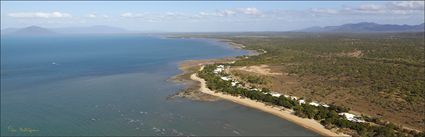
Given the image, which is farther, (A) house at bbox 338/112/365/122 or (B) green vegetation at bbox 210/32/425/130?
(B) green vegetation at bbox 210/32/425/130

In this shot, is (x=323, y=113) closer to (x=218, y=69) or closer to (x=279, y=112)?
(x=279, y=112)

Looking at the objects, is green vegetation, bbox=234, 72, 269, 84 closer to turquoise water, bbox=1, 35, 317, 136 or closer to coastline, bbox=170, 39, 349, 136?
coastline, bbox=170, 39, 349, 136

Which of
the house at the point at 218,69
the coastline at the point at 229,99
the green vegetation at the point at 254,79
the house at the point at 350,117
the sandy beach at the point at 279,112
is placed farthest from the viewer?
the house at the point at 218,69

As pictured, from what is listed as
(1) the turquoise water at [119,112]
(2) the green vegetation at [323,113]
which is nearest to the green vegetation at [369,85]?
(2) the green vegetation at [323,113]

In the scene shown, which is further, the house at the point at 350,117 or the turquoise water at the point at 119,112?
the house at the point at 350,117

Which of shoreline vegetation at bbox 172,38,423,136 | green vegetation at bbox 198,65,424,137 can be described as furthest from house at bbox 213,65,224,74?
green vegetation at bbox 198,65,424,137

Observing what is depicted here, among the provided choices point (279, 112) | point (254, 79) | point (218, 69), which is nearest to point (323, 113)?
point (279, 112)

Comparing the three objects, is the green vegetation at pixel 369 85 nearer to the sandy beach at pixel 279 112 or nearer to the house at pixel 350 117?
the house at pixel 350 117

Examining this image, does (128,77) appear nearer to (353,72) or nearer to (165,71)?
(165,71)
